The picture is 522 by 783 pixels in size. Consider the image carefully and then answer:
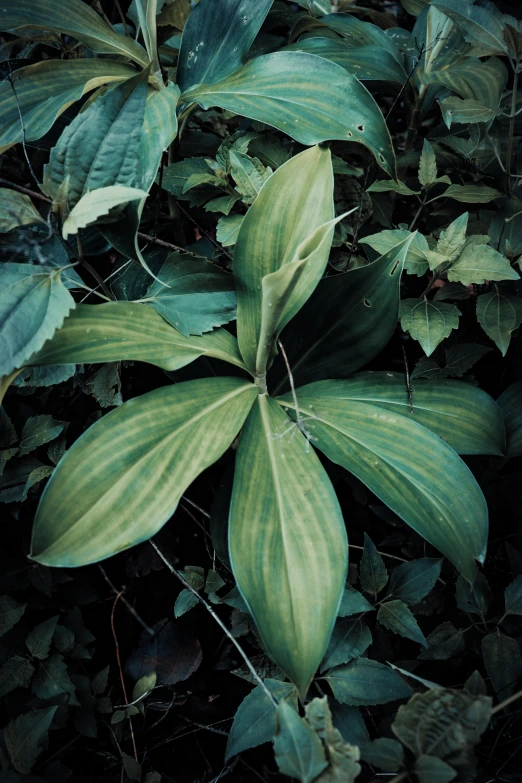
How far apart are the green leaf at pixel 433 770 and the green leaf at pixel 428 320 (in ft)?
1.58

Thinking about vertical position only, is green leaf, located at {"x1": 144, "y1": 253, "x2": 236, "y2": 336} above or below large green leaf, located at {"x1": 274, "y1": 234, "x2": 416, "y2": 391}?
above

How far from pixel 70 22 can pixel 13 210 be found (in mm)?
394

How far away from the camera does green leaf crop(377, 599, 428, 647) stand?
77cm

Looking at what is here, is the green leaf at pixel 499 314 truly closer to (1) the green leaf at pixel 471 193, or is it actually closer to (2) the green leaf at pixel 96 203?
(1) the green leaf at pixel 471 193

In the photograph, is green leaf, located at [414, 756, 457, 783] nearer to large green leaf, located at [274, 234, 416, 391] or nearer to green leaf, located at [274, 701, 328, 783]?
green leaf, located at [274, 701, 328, 783]

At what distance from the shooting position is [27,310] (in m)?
0.64

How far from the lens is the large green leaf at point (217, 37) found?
0.90 m

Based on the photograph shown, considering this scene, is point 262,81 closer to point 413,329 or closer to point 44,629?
point 413,329

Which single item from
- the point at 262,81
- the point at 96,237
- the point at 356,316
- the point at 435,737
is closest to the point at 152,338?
the point at 96,237

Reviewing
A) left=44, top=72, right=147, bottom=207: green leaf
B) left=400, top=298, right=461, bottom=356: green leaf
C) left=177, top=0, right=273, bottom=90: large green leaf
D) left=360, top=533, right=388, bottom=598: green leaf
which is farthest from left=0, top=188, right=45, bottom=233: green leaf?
left=360, top=533, right=388, bottom=598: green leaf

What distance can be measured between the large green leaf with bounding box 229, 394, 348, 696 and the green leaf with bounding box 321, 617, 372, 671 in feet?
0.64

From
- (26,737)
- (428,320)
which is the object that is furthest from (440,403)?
(26,737)

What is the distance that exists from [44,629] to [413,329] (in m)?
0.73

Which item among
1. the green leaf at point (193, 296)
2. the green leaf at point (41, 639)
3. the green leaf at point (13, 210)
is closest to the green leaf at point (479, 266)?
the green leaf at point (193, 296)
